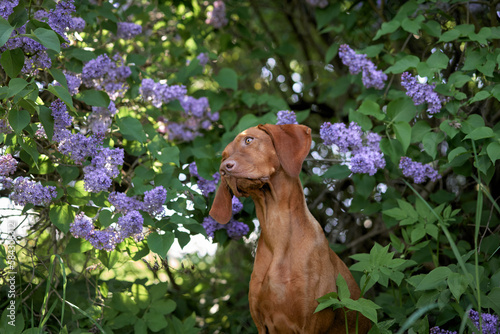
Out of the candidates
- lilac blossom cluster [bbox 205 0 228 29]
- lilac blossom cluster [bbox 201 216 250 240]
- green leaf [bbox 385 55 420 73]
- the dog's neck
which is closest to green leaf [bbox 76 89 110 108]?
lilac blossom cluster [bbox 201 216 250 240]

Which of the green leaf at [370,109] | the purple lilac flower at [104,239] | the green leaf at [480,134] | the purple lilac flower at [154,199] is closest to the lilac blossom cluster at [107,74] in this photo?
the purple lilac flower at [154,199]

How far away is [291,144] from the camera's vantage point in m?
2.18

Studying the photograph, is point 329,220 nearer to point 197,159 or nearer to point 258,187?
point 197,159

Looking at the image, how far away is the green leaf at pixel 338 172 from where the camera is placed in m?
3.02

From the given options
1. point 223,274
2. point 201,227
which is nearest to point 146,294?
point 201,227

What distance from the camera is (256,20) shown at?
18.3 ft

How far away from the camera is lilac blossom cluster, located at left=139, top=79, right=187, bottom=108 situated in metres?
3.06

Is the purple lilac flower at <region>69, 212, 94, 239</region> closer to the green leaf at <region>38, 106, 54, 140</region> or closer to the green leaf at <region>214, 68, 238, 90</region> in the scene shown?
the green leaf at <region>38, 106, 54, 140</region>

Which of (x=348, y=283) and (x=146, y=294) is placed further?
(x=146, y=294)

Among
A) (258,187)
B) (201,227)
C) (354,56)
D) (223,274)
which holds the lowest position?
(223,274)

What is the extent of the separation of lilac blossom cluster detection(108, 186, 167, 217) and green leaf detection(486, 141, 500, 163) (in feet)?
5.30

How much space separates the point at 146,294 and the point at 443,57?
2.16 metres

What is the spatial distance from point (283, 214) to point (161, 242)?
76cm

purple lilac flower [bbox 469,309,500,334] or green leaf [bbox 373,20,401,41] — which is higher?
green leaf [bbox 373,20,401,41]
